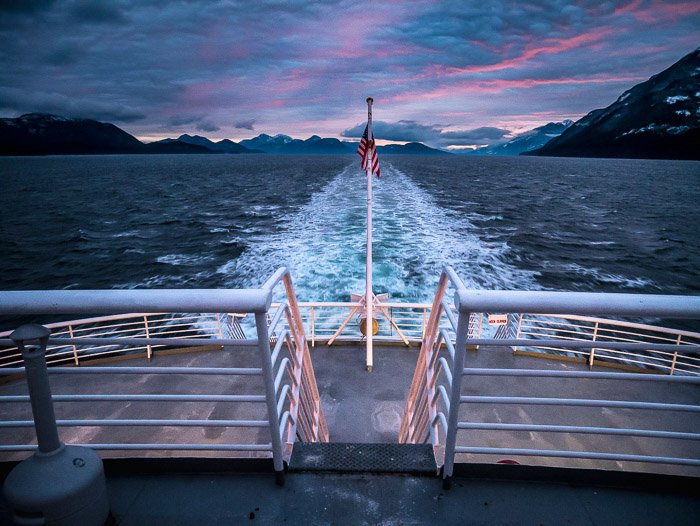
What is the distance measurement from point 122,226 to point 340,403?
37112 millimetres

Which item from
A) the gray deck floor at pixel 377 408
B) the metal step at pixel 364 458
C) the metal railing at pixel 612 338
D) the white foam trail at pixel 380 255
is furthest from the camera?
the white foam trail at pixel 380 255

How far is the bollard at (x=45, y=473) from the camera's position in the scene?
62.0 inches

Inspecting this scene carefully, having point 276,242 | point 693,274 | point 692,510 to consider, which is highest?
point 692,510

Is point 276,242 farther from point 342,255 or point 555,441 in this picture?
point 555,441

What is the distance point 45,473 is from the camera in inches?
64.5

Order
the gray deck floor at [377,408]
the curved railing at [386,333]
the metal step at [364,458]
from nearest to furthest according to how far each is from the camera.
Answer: the metal step at [364,458], the curved railing at [386,333], the gray deck floor at [377,408]

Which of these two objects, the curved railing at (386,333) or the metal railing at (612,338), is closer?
the curved railing at (386,333)

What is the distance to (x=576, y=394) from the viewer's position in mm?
6742

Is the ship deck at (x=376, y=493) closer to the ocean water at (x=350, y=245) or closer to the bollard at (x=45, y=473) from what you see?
the bollard at (x=45, y=473)

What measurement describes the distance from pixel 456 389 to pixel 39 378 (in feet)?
6.28

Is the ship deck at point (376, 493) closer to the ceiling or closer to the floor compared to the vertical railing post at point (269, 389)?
closer to the floor

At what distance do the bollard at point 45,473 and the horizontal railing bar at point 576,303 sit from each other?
185 centimetres

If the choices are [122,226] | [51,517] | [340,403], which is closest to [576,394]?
[340,403]

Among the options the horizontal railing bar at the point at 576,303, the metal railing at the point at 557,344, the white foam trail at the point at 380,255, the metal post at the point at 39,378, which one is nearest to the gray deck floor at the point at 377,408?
the metal railing at the point at 557,344
